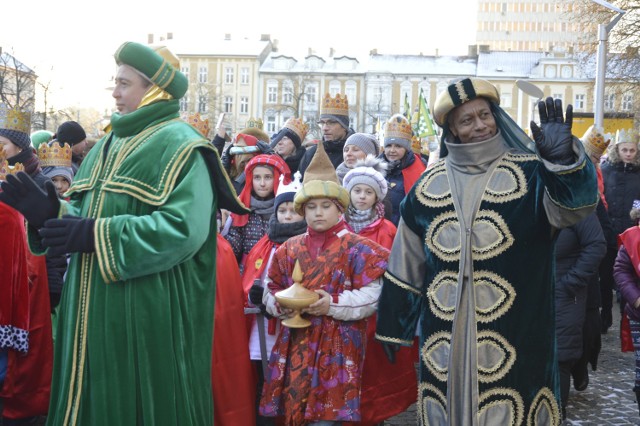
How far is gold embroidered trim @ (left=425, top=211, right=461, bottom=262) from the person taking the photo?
3.72 metres

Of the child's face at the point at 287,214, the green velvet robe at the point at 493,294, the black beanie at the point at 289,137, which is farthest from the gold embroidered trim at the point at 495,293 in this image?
the black beanie at the point at 289,137

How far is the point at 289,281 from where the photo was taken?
506 centimetres

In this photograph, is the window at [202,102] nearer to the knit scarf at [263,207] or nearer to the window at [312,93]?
the window at [312,93]

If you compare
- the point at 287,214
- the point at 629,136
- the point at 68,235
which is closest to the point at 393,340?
the point at 68,235

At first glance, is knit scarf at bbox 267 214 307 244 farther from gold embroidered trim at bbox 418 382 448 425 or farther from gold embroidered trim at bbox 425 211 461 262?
gold embroidered trim at bbox 418 382 448 425

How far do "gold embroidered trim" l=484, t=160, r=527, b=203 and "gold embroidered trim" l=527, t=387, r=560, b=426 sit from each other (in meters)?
0.88

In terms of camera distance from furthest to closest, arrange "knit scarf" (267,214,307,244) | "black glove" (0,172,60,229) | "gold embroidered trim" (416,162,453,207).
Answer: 1. "knit scarf" (267,214,307,244)
2. "gold embroidered trim" (416,162,453,207)
3. "black glove" (0,172,60,229)

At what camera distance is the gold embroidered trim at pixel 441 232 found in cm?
372

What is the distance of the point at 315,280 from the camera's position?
194 inches

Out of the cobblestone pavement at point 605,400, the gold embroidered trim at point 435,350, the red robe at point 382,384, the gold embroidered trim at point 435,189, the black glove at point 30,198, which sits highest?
the gold embroidered trim at point 435,189

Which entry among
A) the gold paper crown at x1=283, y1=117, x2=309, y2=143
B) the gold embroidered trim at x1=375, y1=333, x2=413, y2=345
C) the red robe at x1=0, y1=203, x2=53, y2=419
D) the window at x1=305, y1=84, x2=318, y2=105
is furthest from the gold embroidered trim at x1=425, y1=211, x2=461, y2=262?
the window at x1=305, y1=84, x2=318, y2=105

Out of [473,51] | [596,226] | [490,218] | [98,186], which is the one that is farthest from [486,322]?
[473,51]

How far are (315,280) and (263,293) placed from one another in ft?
1.52

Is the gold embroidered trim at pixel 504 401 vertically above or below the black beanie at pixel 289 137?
below
